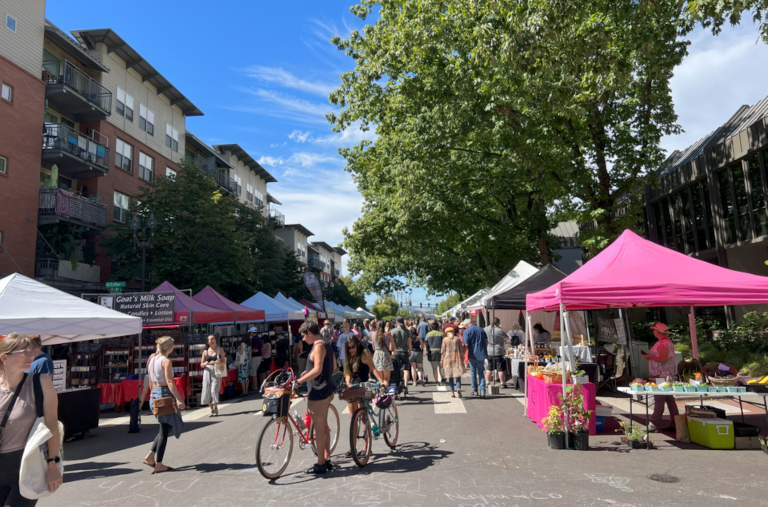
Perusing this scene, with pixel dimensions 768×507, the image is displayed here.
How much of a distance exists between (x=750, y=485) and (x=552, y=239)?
848 inches

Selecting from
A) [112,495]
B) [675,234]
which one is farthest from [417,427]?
[675,234]

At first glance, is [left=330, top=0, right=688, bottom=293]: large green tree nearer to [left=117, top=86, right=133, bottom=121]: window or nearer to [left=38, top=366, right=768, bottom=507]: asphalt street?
[left=38, top=366, right=768, bottom=507]: asphalt street

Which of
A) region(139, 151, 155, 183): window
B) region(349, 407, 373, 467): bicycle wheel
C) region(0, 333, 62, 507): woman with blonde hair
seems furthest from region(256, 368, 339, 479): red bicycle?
region(139, 151, 155, 183): window

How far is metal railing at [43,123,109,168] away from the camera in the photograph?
76.2ft

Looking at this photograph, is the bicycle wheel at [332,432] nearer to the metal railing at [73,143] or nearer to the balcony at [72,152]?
the balcony at [72,152]

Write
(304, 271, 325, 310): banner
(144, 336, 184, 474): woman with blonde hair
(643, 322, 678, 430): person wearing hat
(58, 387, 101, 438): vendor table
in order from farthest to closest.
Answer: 1. (304, 271, 325, 310): banner
2. (58, 387, 101, 438): vendor table
3. (643, 322, 678, 430): person wearing hat
4. (144, 336, 184, 474): woman with blonde hair

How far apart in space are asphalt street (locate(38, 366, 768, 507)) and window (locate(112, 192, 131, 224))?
21.0m

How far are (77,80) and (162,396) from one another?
23641mm

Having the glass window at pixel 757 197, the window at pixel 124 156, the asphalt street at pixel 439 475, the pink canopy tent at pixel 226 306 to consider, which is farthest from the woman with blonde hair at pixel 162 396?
the window at pixel 124 156

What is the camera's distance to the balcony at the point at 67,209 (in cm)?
2267

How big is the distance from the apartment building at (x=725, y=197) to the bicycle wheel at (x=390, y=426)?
1484cm

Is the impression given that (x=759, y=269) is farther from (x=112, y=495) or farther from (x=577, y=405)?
(x=112, y=495)

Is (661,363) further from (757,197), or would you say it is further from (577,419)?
(757,197)

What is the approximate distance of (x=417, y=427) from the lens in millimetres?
9195
